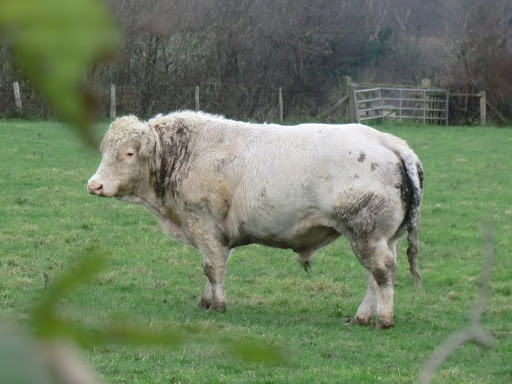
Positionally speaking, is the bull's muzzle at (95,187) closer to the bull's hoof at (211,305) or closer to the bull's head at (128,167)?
the bull's head at (128,167)

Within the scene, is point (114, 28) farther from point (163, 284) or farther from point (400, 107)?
point (400, 107)

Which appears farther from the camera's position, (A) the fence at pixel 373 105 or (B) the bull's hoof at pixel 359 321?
(A) the fence at pixel 373 105

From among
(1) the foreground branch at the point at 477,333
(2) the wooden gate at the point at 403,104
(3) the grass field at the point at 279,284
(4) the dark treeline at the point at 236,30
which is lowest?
(2) the wooden gate at the point at 403,104

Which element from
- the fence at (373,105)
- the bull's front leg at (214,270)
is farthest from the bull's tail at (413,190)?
the fence at (373,105)

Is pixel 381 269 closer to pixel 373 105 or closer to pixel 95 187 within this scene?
pixel 95 187

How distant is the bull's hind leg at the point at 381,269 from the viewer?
700 cm

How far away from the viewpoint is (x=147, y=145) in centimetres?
768

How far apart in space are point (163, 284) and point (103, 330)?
27.8 ft

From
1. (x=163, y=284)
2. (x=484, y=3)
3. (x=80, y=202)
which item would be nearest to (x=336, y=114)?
(x=80, y=202)

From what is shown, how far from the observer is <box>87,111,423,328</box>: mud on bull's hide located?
6.91 m

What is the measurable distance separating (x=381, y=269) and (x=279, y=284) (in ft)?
6.99

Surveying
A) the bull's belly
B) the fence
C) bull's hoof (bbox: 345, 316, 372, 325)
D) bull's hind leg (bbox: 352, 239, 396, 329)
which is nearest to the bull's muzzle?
the bull's belly

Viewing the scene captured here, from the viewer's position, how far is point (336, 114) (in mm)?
32562

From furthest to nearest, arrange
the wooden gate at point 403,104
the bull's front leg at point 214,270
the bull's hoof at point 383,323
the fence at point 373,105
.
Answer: the wooden gate at point 403,104, the fence at point 373,105, the bull's front leg at point 214,270, the bull's hoof at point 383,323
